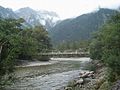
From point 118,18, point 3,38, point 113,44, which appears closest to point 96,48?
point 118,18

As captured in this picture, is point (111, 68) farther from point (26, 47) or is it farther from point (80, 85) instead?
point (26, 47)

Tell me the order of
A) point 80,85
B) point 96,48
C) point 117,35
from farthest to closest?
point 96,48, point 117,35, point 80,85

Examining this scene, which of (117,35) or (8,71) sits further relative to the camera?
(117,35)

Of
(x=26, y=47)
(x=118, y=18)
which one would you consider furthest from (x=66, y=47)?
(x=118, y=18)

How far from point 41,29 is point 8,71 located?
106 m

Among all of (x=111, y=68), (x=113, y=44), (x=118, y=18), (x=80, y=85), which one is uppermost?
(x=118, y=18)

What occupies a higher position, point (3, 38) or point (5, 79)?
point (3, 38)

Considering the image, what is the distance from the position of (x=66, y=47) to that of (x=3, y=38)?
145521mm

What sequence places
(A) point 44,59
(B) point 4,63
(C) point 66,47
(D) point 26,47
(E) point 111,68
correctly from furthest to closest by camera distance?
(C) point 66,47 → (A) point 44,59 → (D) point 26,47 → (E) point 111,68 → (B) point 4,63

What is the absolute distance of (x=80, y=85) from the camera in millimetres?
38031

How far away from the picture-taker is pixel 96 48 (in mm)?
75688

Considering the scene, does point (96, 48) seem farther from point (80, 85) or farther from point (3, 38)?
point (3, 38)

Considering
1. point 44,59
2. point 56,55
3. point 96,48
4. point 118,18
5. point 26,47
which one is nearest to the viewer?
point 118,18

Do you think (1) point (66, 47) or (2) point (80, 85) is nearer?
(2) point (80, 85)
